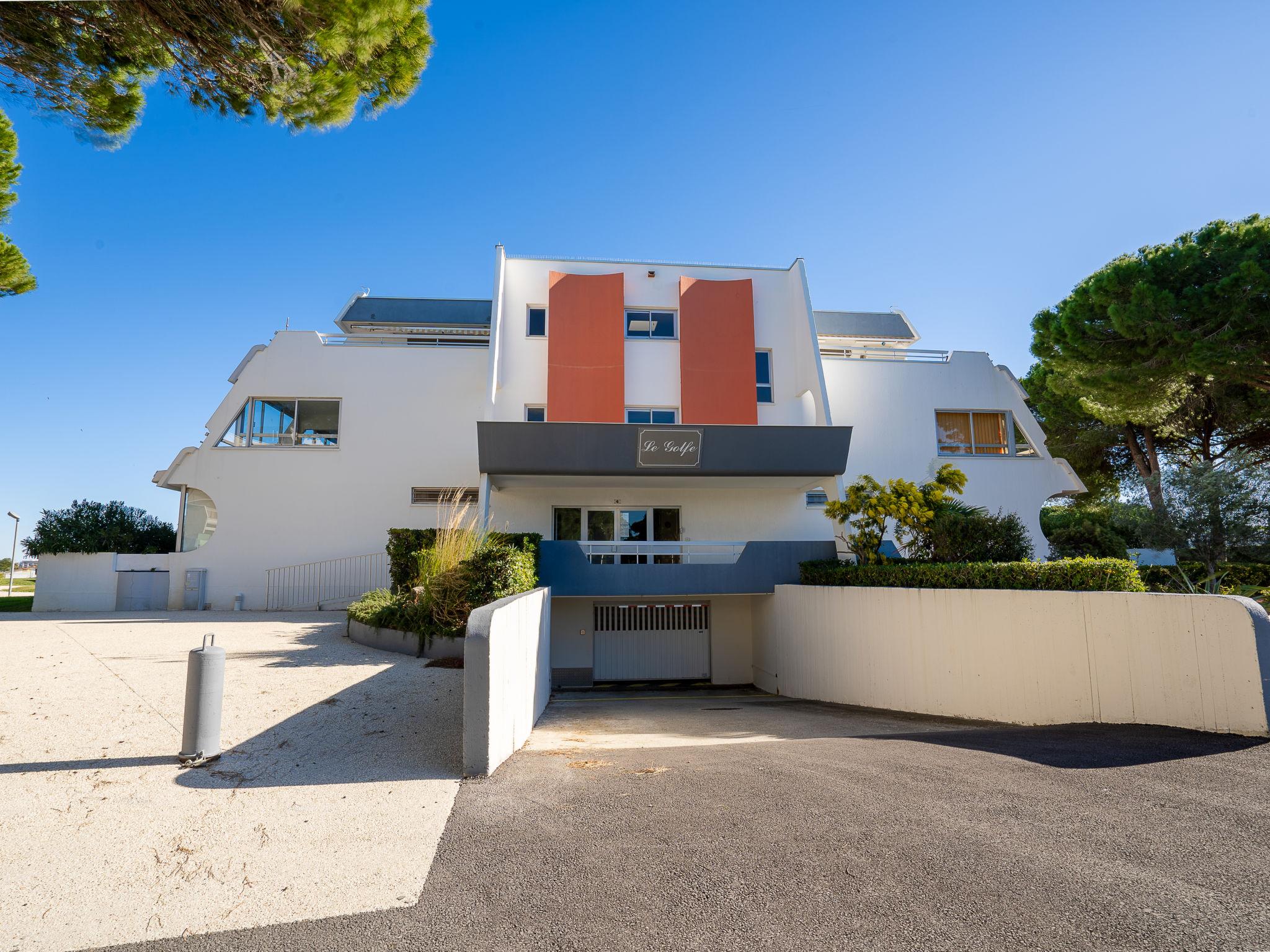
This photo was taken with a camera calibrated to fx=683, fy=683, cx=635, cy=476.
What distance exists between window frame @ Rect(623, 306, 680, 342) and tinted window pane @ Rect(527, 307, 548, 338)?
2.11 m

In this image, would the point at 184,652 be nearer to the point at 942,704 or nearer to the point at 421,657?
the point at 421,657

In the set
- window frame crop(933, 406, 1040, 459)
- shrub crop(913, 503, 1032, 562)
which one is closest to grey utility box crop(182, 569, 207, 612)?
shrub crop(913, 503, 1032, 562)

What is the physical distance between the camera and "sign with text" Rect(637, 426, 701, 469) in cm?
1478

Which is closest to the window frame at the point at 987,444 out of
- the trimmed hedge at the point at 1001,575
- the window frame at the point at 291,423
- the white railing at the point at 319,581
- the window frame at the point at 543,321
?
the trimmed hedge at the point at 1001,575

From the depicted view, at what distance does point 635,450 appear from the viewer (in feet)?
48.7

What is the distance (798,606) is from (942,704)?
396cm

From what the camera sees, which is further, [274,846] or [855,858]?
[274,846]

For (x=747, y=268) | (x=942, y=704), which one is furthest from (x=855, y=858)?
(x=747, y=268)

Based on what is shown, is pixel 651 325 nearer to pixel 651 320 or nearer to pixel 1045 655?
pixel 651 320

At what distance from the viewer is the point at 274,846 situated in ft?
12.0

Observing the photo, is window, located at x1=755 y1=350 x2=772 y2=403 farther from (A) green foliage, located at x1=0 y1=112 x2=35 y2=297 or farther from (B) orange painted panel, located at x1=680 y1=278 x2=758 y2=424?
(A) green foliage, located at x1=0 y1=112 x2=35 y2=297

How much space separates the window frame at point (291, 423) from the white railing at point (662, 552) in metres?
7.32

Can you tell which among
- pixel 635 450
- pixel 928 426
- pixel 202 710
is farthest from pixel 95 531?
pixel 928 426

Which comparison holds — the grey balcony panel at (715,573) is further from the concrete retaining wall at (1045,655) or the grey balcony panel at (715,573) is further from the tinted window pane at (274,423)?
the tinted window pane at (274,423)
